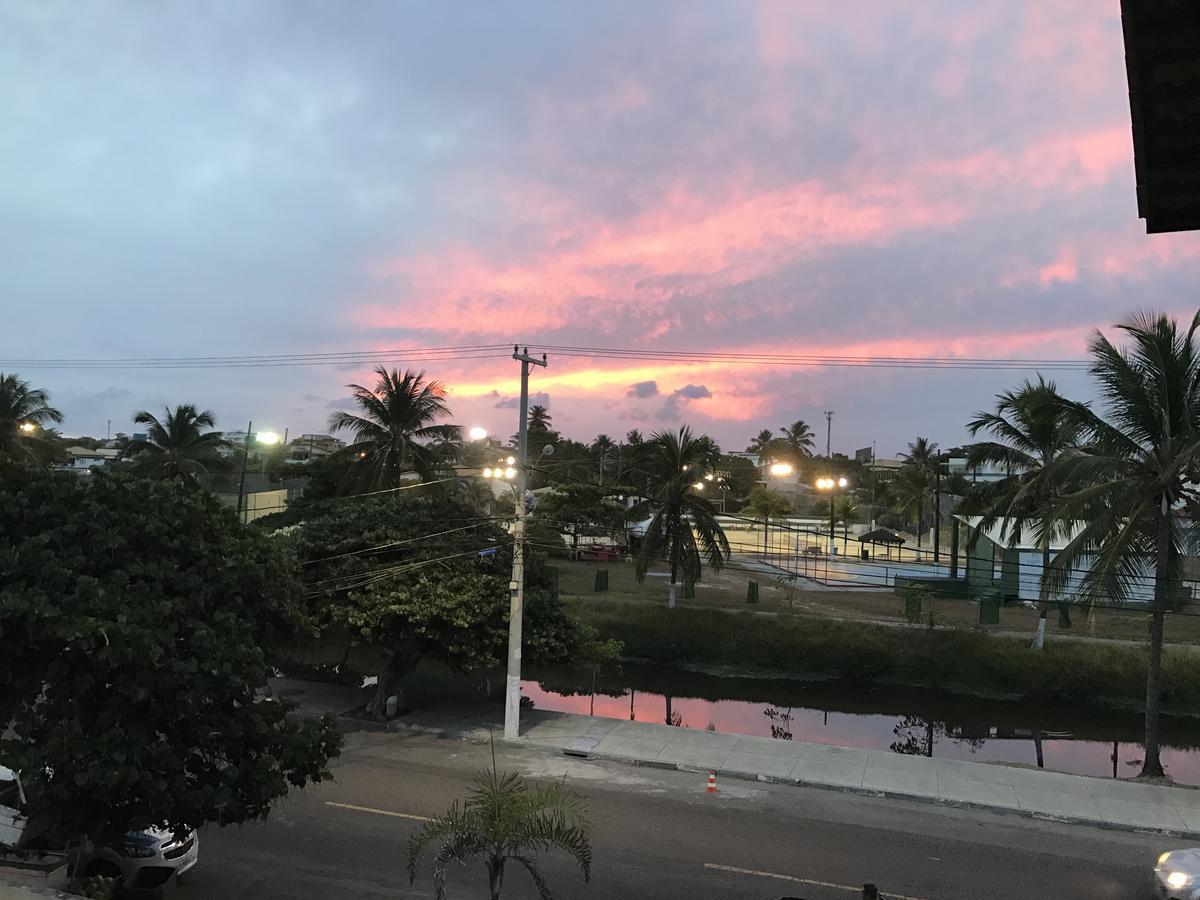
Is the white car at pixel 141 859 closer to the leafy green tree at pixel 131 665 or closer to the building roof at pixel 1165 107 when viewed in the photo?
the leafy green tree at pixel 131 665

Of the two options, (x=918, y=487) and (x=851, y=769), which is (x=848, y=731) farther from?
(x=918, y=487)

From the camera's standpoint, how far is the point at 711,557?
30.5 metres

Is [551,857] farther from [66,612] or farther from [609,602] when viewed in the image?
[609,602]

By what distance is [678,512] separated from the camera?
31.6m

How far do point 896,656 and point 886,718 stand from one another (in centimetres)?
391

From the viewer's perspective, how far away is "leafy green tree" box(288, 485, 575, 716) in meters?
18.3

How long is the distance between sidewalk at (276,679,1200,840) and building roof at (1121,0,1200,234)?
42.3 ft

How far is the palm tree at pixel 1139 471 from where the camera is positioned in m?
15.5

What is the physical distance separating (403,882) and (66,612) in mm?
5770

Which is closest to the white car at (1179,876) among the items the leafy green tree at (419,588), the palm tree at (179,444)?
the leafy green tree at (419,588)

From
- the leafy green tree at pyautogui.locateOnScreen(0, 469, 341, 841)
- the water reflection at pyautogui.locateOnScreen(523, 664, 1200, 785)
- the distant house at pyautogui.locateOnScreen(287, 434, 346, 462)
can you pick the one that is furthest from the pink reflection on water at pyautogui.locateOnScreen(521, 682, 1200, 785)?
the distant house at pyautogui.locateOnScreen(287, 434, 346, 462)

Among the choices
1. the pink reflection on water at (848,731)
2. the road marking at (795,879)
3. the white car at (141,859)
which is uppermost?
the white car at (141,859)

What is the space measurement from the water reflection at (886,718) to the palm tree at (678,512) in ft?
14.9

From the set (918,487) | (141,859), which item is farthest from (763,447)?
(141,859)
